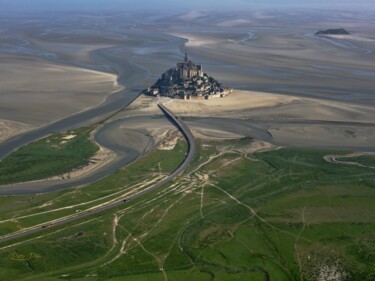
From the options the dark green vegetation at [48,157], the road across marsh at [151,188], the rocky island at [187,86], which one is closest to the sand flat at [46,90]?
the rocky island at [187,86]

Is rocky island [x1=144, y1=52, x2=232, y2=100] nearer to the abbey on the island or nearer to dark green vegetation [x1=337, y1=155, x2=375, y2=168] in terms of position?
the abbey on the island

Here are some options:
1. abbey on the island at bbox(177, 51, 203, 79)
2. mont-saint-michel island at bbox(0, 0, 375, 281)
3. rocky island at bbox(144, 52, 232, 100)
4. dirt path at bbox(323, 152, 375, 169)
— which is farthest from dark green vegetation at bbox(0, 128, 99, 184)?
abbey on the island at bbox(177, 51, 203, 79)

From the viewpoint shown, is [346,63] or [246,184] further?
[346,63]

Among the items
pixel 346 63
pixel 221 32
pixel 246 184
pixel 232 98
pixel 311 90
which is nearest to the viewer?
pixel 246 184

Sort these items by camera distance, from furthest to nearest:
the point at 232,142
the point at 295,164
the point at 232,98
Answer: the point at 232,98
the point at 232,142
the point at 295,164

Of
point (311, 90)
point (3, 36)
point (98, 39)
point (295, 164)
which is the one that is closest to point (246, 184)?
point (295, 164)

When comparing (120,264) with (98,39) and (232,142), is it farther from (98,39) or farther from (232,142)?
(98,39)
